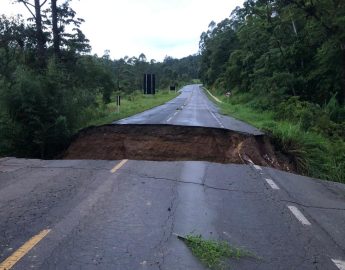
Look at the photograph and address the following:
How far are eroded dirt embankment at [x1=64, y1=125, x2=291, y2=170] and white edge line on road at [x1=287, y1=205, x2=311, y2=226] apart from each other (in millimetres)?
5097

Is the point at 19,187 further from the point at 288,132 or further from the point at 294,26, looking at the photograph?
the point at 294,26

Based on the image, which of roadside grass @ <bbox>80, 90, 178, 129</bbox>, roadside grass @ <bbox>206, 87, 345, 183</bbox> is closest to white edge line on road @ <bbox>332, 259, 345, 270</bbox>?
roadside grass @ <bbox>206, 87, 345, 183</bbox>

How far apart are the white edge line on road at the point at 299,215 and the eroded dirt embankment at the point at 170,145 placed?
5097 millimetres

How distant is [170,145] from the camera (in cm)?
1454

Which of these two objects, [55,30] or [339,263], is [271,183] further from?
[55,30]

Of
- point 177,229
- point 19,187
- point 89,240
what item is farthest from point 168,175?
point 89,240

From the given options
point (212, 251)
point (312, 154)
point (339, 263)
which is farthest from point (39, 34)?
point (339, 263)

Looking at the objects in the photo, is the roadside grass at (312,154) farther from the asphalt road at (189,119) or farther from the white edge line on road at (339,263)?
the white edge line on road at (339,263)

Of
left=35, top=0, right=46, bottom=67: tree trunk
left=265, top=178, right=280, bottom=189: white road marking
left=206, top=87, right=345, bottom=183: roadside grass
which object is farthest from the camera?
left=35, top=0, right=46, bottom=67: tree trunk

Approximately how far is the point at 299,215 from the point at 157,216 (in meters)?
2.25

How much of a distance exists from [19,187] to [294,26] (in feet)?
91.9

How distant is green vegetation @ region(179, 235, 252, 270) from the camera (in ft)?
16.1

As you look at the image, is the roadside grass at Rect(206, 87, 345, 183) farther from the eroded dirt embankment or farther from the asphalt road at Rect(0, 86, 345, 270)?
the asphalt road at Rect(0, 86, 345, 270)

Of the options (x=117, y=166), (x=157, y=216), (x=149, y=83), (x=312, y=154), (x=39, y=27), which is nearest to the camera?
(x=157, y=216)
